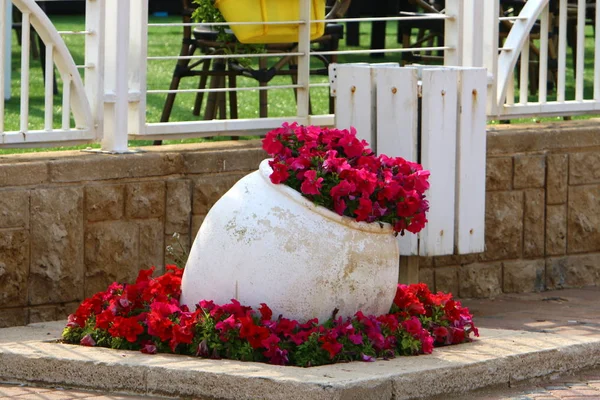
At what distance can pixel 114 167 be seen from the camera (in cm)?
564

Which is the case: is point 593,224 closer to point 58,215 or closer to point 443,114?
point 443,114

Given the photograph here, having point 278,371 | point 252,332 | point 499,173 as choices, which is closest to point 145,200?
point 252,332

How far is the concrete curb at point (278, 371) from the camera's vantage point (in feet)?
14.1

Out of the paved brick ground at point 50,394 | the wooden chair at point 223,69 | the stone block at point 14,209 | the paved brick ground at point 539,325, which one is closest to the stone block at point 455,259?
the paved brick ground at point 539,325

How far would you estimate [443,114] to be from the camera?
5727 millimetres

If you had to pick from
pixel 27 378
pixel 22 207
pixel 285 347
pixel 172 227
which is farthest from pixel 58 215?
pixel 285 347

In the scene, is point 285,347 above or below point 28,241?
below

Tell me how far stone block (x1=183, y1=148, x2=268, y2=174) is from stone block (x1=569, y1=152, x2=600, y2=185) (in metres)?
1.90

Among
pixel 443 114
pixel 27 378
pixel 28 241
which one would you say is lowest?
pixel 27 378

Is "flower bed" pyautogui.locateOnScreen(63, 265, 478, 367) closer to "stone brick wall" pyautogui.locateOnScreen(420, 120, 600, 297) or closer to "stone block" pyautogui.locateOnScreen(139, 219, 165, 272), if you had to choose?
"stone block" pyautogui.locateOnScreen(139, 219, 165, 272)

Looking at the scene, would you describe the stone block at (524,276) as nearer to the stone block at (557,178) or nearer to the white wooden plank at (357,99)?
the stone block at (557,178)

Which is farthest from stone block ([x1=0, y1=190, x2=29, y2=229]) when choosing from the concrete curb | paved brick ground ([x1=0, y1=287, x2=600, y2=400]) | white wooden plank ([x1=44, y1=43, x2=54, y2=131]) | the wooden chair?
the wooden chair

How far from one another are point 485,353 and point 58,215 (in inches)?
74.5

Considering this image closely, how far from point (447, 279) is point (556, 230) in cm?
77
